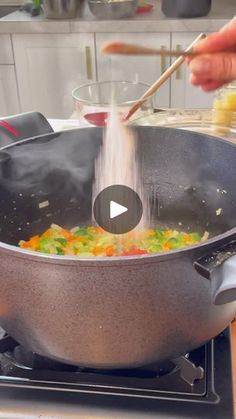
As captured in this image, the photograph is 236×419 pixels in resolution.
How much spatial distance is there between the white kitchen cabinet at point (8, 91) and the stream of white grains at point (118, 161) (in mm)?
1819

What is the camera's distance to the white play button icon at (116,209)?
834mm

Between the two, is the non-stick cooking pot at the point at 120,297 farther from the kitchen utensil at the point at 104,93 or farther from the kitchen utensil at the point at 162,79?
the kitchen utensil at the point at 104,93

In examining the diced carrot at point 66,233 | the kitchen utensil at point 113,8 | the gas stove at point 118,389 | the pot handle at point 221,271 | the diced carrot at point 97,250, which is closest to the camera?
the pot handle at point 221,271

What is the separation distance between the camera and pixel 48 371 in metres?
0.62

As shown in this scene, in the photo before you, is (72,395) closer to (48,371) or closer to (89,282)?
(48,371)

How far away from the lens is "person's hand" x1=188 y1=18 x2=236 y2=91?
46cm

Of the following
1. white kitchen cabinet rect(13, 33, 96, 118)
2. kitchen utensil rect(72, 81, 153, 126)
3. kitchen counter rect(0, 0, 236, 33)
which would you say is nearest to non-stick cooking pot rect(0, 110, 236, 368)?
kitchen utensil rect(72, 81, 153, 126)

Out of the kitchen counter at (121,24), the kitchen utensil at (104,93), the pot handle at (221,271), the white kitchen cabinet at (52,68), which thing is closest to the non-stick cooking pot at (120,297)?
the pot handle at (221,271)

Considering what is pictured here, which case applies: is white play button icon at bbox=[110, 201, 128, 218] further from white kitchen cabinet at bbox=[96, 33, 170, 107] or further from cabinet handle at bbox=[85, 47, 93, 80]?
cabinet handle at bbox=[85, 47, 93, 80]

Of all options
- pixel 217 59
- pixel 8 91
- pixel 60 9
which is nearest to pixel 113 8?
pixel 60 9

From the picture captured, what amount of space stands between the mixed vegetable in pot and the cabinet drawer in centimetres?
174

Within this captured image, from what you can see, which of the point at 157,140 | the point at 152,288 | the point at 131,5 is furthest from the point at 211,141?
the point at 131,5

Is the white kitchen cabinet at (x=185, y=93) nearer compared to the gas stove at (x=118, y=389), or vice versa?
the gas stove at (x=118, y=389)

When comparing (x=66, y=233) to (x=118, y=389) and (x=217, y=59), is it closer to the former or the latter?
(x=118, y=389)
